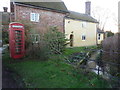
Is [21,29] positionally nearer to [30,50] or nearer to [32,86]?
[30,50]

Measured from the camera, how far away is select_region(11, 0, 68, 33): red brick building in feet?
47.2

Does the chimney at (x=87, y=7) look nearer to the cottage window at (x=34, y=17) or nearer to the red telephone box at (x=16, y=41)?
the cottage window at (x=34, y=17)

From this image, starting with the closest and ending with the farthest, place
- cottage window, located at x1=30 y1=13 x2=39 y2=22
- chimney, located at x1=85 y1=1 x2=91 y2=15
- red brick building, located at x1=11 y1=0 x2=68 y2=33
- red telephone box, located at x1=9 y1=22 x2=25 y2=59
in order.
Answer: red telephone box, located at x1=9 y1=22 x2=25 y2=59
red brick building, located at x1=11 y1=0 x2=68 y2=33
cottage window, located at x1=30 y1=13 x2=39 y2=22
chimney, located at x1=85 y1=1 x2=91 y2=15

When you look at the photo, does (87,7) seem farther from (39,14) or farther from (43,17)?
(39,14)

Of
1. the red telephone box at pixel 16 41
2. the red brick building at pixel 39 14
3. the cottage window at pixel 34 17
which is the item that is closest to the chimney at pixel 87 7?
the red brick building at pixel 39 14

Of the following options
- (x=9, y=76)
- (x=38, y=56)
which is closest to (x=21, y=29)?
(x=38, y=56)

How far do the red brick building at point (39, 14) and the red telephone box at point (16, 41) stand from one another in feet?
12.5

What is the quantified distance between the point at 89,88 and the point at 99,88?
369 mm

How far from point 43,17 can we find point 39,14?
0.73m

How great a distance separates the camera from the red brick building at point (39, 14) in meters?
14.4

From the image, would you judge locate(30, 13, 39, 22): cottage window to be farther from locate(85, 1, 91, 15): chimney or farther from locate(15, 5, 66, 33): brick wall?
locate(85, 1, 91, 15): chimney

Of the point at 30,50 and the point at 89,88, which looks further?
the point at 30,50

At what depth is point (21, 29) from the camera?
9.66 m

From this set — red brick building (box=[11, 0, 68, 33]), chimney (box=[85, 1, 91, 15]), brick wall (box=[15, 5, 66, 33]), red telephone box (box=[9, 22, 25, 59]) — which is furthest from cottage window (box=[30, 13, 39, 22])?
chimney (box=[85, 1, 91, 15])
